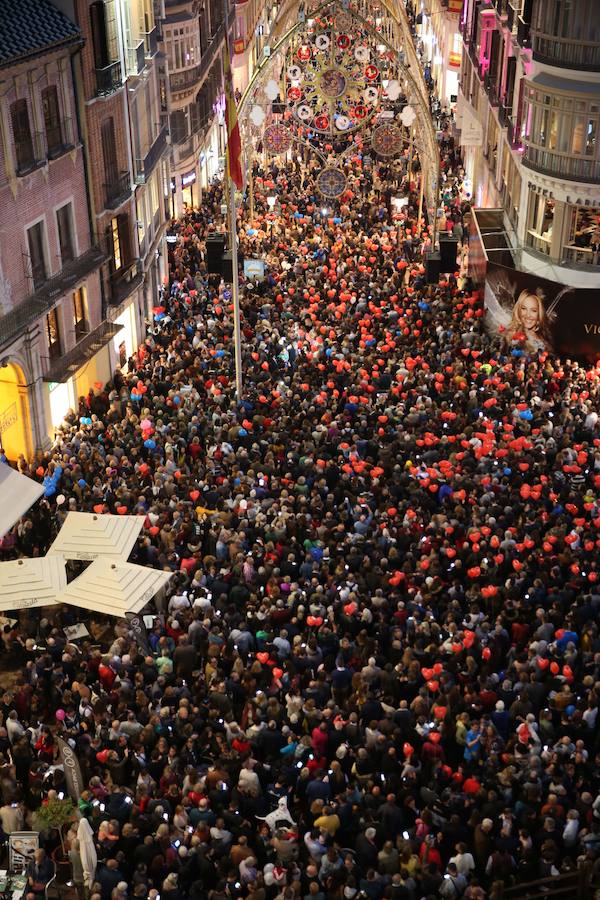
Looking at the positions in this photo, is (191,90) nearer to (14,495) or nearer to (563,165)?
(563,165)

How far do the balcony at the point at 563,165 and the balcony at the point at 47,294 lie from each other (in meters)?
14.4

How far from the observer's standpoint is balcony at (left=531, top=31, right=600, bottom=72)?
37.2m

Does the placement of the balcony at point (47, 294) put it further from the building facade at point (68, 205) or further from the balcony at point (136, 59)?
the balcony at point (136, 59)

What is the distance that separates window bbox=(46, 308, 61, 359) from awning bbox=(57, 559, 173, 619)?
11.8 m

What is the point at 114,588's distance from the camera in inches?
904

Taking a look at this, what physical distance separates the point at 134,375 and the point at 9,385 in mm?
4221

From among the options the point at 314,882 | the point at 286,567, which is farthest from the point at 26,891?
the point at 286,567

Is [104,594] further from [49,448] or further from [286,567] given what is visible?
[49,448]

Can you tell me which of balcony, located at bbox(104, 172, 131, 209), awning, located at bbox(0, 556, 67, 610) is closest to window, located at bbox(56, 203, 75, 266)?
balcony, located at bbox(104, 172, 131, 209)

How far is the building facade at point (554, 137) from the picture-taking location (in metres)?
37.7

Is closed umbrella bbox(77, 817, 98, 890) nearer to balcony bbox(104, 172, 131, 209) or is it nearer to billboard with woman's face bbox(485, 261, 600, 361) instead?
balcony bbox(104, 172, 131, 209)

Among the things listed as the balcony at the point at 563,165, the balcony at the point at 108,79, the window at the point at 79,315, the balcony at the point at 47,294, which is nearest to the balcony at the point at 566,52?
the balcony at the point at 563,165

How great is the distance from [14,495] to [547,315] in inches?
756

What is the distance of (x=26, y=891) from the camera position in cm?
1798
